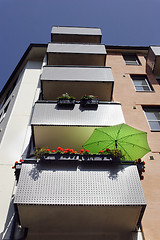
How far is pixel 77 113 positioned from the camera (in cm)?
922

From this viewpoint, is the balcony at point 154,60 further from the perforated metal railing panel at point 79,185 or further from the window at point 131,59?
the perforated metal railing panel at point 79,185

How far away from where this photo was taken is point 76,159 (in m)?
6.56

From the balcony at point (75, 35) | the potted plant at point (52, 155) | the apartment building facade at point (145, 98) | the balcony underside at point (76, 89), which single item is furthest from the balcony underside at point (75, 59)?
the potted plant at point (52, 155)

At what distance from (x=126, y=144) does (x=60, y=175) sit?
2.33 meters

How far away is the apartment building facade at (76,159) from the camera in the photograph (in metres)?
5.61

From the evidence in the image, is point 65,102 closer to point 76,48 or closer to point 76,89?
point 76,89

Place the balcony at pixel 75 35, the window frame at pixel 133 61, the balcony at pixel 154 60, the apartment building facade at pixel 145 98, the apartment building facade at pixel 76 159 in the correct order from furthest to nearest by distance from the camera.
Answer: the balcony at pixel 75 35 → the window frame at pixel 133 61 → the balcony at pixel 154 60 → the apartment building facade at pixel 145 98 → the apartment building facade at pixel 76 159

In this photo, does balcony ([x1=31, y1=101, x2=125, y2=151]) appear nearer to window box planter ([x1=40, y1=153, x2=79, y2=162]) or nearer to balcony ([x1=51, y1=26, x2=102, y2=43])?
window box planter ([x1=40, y1=153, x2=79, y2=162])

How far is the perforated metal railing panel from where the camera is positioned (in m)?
5.49

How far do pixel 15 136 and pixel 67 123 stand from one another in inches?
114

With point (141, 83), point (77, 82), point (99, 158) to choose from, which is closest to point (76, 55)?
point (77, 82)

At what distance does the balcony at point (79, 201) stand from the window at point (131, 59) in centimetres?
1228

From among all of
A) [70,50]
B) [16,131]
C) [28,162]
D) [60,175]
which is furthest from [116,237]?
[70,50]

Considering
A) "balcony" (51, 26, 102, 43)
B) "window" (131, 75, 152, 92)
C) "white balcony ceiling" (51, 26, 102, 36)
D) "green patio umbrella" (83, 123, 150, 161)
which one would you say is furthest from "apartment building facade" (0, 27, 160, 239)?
"white balcony ceiling" (51, 26, 102, 36)
